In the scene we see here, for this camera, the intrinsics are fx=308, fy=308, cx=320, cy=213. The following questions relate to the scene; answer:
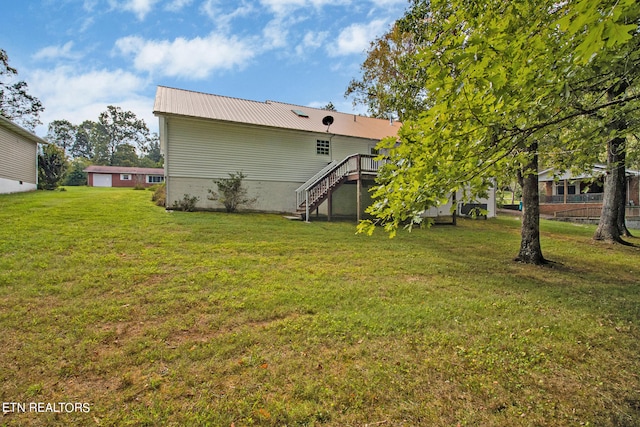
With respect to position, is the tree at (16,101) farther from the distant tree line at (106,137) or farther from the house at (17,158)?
the distant tree line at (106,137)

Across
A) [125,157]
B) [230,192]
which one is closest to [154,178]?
[125,157]

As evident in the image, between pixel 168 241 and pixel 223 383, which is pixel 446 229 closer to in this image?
pixel 168 241

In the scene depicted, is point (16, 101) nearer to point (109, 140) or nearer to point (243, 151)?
point (243, 151)

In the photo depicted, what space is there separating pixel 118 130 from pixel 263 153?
221 ft

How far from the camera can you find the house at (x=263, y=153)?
1402cm

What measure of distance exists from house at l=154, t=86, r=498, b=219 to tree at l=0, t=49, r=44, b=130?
2207cm

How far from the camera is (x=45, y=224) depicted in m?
8.59

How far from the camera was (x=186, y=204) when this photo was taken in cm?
1371

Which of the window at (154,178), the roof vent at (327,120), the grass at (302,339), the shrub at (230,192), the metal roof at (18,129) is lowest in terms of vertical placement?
the grass at (302,339)

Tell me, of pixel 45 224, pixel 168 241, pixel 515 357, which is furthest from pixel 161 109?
pixel 515 357

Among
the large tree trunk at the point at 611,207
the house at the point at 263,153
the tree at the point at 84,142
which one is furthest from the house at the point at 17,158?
the tree at the point at 84,142

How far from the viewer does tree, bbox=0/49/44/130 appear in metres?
27.1

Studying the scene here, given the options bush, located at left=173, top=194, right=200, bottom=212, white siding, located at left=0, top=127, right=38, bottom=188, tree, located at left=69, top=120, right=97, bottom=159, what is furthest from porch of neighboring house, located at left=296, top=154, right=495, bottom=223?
tree, located at left=69, top=120, right=97, bottom=159

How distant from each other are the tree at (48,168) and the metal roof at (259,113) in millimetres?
12541
